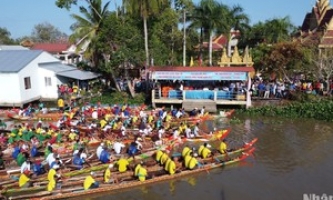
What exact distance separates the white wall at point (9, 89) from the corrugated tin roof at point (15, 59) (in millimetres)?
569

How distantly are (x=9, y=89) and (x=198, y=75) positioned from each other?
1555 cm

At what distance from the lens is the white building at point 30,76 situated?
3177 centimetres

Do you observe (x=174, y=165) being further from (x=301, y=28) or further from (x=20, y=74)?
(x=301, y=28)

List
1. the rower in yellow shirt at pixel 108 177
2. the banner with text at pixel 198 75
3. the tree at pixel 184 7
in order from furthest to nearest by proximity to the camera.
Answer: the tree at pixel 184 7, the banner with text at pixel 198 75, the rower in yellow shirt at pixel 108 177

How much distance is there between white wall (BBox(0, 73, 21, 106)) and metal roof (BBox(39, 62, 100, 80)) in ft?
13.0

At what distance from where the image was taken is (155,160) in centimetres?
1805

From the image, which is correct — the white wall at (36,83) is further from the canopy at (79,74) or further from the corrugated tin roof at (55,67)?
the canopy at (79,74)

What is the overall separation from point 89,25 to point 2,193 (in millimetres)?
21882

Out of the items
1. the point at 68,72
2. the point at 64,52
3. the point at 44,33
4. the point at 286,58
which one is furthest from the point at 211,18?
the point at 44,33

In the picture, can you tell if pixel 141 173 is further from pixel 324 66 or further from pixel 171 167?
pixel 324 66

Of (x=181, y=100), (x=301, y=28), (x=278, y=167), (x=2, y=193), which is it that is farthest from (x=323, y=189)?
(x=301, y=28)

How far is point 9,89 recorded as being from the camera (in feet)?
104

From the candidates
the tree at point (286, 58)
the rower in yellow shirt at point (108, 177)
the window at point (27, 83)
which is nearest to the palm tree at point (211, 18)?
the tree at point (286, 58)

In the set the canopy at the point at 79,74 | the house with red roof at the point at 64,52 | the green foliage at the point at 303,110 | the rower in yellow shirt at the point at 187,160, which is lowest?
the rower in yellow shirt at the point at 187,160
